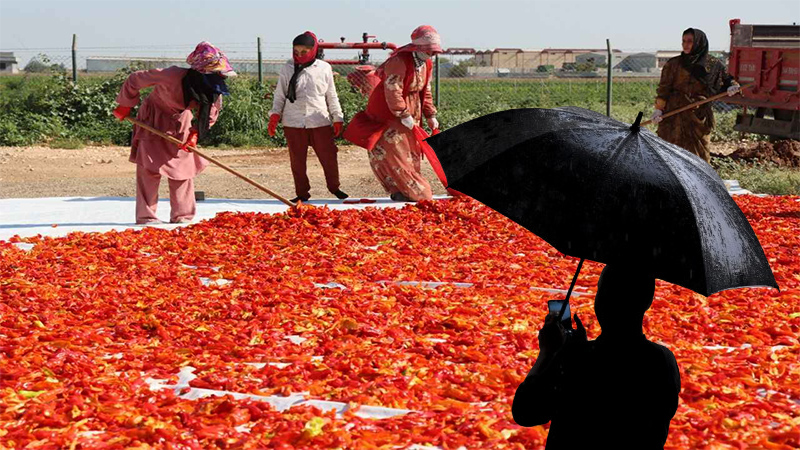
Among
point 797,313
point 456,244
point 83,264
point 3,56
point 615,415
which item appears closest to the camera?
point 615,415

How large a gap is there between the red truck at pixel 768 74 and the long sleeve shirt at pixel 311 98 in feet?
23.5

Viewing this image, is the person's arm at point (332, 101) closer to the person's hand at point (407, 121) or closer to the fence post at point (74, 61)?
the person's hand at point (407, 121)

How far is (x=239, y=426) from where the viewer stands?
13.9 ft

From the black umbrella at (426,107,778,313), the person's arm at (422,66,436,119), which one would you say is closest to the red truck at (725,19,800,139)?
the person's arm at (422,66,436,119)

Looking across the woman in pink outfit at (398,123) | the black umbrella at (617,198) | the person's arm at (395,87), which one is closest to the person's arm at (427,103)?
the woman in pink outfit at (398,123)

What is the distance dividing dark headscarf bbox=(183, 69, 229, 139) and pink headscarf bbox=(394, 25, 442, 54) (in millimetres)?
2140

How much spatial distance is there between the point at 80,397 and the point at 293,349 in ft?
3.96

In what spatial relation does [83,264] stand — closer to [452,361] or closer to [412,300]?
[412,300]

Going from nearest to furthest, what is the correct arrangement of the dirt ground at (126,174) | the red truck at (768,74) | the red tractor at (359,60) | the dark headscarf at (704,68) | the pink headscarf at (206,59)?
the pink headscarf at (206,59) → the dark headscarf at (704,68) → the dirt ground at (126,174) → the red truck at (768,74) → the red tractor at (359,60)

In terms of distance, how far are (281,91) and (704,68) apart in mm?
4717

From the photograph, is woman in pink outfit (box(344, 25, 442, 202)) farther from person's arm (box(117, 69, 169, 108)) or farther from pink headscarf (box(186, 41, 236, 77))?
person's arm (box(117, 69, 169, 108))

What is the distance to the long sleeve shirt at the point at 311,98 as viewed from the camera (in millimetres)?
10805

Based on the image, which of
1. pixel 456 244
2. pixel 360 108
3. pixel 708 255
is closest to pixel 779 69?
pixel 360 108

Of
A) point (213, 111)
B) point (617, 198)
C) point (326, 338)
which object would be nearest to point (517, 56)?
point (213, 111)
